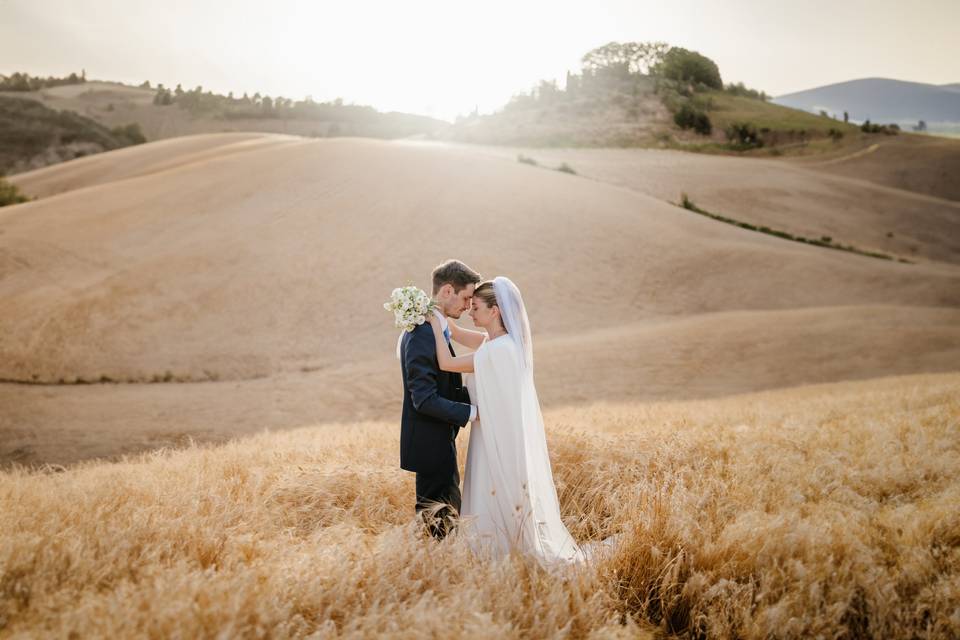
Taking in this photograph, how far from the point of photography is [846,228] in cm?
4022

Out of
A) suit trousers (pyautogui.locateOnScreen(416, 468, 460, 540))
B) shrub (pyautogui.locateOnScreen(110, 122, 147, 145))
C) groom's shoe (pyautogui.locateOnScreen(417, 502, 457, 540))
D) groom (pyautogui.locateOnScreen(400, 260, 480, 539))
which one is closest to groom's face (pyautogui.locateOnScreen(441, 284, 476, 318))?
groom (pyautogui.locateOnScreen(400, 260, 480, 539))

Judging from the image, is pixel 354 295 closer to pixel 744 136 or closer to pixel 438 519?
pixel 438 519

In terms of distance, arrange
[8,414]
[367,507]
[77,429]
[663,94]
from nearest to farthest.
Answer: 1. [367,507]
2. [77,429]
3. [8,414]
4. [663,94]

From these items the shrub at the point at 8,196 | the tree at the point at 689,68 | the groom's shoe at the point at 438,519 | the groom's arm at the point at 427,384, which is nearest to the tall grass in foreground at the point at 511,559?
the groom's shoe at the point at 438,519

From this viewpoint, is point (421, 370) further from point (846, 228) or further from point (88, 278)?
point (846, 228)

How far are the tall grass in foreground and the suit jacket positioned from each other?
1.92 feet

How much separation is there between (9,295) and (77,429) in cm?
1111

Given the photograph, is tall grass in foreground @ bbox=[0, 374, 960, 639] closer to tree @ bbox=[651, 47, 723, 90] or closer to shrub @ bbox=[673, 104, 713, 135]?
shrub @ bbox=[673, 104, 713, 135]

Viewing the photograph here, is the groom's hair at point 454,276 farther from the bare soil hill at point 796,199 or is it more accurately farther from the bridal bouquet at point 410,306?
the bare soil hill at point 796,199

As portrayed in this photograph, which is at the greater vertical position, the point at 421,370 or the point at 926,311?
the point at 421,370

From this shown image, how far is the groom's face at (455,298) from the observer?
175 inches

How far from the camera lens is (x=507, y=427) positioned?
14.2 feet

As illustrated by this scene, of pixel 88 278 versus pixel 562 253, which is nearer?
pixel 88 278

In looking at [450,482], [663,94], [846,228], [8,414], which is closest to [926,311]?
[846,228]
